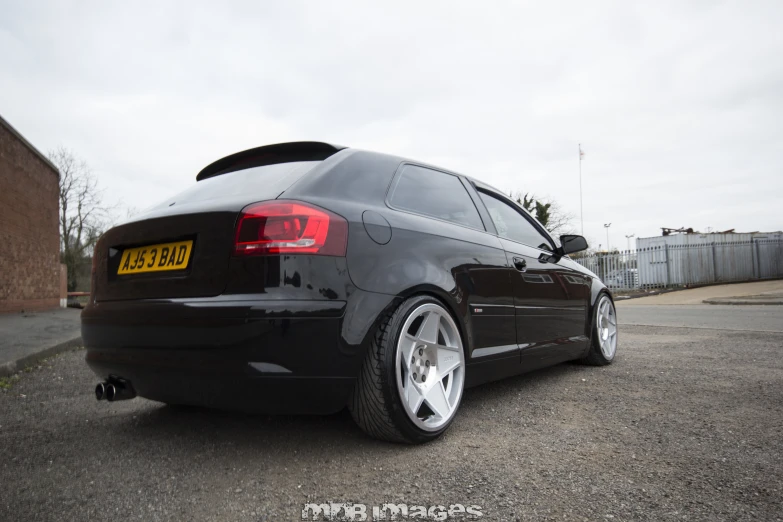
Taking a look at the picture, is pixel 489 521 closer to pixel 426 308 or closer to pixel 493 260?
pixel 426 308

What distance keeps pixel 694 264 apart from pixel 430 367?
2354cm

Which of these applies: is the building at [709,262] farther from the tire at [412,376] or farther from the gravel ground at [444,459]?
the tire at [412,376]

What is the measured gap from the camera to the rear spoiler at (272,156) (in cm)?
282

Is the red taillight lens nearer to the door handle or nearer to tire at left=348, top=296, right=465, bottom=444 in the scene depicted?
tire at left=348, top=296, right=465, bottom=444

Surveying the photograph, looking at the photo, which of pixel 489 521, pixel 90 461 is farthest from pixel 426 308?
pixel 90 461

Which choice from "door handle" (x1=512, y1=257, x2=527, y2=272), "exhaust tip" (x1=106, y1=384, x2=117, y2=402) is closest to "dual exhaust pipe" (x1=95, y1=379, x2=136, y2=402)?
"exhaust tip" (x1=106, y1=384, x2=117, y2=402)

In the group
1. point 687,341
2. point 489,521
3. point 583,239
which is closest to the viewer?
point 489,521

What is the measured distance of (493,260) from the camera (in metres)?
3.26

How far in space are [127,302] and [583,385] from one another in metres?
2.98

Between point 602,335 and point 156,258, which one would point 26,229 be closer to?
point 156,258

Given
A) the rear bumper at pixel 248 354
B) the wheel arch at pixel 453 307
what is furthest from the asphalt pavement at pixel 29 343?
the wheel arch at pixel 453 307

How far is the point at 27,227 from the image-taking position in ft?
46.8

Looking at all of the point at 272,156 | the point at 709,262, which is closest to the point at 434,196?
the point at 272,156

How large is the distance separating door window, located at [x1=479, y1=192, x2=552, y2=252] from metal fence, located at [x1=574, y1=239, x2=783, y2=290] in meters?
21.0
